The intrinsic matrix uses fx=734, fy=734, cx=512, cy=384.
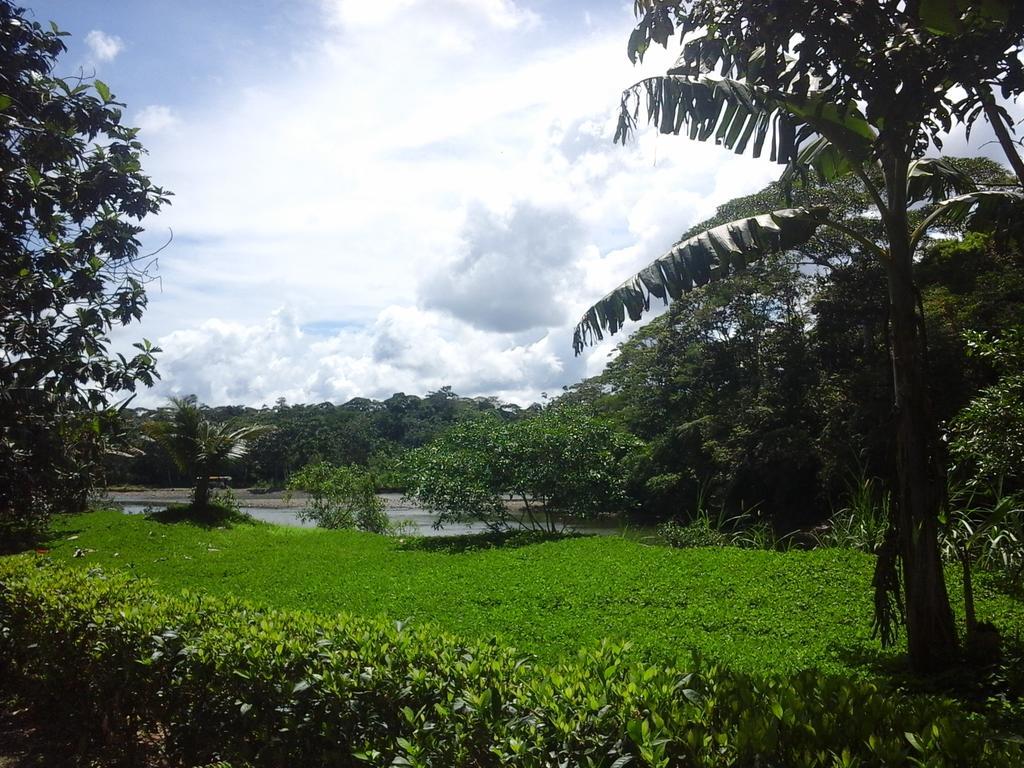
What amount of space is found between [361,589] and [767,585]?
14.7 ft

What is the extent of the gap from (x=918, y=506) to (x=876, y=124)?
239 centimetres

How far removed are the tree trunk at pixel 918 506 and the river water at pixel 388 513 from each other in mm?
9820

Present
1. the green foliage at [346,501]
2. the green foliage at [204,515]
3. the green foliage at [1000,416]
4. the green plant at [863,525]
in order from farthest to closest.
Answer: the green foliage at [346,501] < the green foliage at [204,515] < the green plant at [863,525] < the green foliage at [1000,416]

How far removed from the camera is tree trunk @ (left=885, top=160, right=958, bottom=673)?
15.4ft

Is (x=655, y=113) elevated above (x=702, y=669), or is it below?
above

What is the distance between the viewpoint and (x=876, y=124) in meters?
4.00

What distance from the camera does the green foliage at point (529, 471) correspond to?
1365cm

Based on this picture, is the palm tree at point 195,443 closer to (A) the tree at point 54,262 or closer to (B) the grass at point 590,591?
(B) the grass at point 590,591

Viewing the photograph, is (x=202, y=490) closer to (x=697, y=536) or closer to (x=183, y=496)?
(x=697, y=536)

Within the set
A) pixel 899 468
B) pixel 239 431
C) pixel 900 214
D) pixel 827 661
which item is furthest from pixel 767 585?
pixel 239 431

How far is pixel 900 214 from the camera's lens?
5059 mm

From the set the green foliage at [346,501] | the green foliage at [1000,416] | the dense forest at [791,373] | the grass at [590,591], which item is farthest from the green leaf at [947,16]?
the green foliage at [346,501]

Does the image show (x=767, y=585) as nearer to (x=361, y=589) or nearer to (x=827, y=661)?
(x=827, y=661)

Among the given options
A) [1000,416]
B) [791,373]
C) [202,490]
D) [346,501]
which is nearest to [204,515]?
[202,490]
